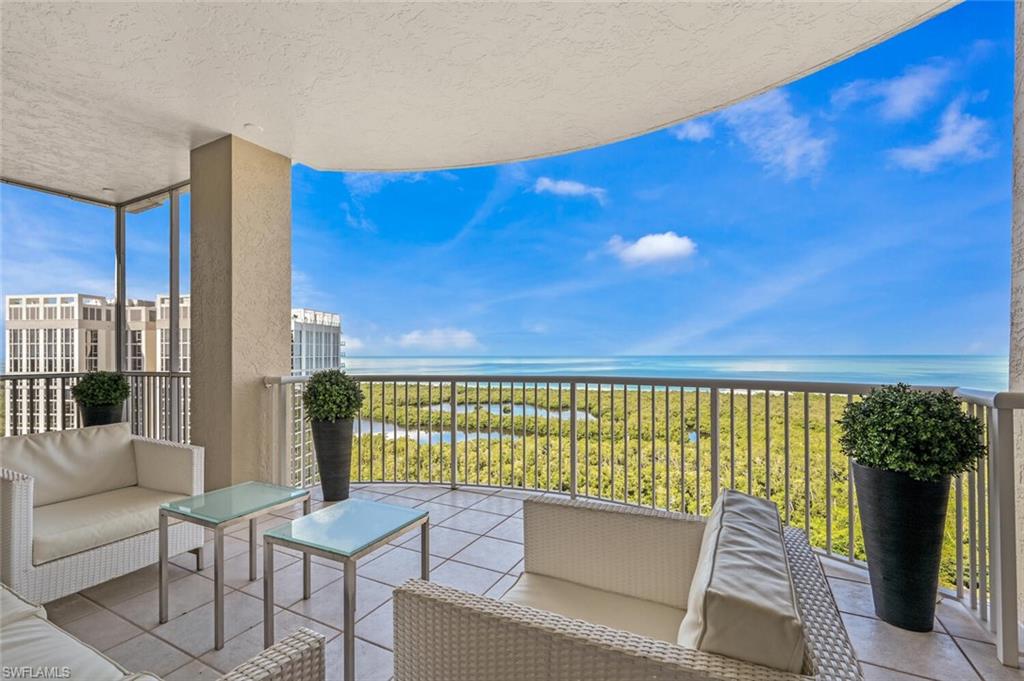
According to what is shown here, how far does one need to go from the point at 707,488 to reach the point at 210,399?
407cm

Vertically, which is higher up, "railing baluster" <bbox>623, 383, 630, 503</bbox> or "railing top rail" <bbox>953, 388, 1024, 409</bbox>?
"railing top rail" <bbox>953, 388, 1024, 409</bbox>

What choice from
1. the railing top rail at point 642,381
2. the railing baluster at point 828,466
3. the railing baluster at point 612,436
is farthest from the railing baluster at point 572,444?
the railing baluster at point 828,466

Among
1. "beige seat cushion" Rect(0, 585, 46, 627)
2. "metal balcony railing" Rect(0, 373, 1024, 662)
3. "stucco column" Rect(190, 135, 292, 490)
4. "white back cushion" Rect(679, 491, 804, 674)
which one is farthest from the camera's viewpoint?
"stucco column" Rect(190, 135, 292, 490)

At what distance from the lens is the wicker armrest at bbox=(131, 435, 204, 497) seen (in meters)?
2.56

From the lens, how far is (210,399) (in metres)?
3.76

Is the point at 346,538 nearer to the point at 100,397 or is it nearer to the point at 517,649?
the point at 517,649

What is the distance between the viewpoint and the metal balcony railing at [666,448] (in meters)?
2.02

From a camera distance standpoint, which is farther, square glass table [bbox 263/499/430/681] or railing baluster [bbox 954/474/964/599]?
railing baluster [bbox 954/474/964/599]

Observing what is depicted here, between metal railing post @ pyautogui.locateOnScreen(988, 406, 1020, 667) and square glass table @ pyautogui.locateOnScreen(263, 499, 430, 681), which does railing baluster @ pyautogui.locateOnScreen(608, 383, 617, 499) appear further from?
metal railing post @ pyautogui.locateOnScreen(988, 406, 1020, 667)

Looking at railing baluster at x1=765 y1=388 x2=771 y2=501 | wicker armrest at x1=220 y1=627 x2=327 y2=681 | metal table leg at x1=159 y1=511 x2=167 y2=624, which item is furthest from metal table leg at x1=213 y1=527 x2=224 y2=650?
railing baluster at x1=765 y1=388 x2=771 y2=501

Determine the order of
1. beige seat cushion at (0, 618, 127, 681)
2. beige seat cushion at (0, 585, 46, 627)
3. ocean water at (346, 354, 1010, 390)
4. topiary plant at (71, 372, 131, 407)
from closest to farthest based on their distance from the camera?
beige seat cushion at (0, 618, 127, 681)
beige seat cushion at (0, 585, 46, 627)
topiary plant at (71, 372, 131, 407)
ocean water at (346, 354, 1010, 390)

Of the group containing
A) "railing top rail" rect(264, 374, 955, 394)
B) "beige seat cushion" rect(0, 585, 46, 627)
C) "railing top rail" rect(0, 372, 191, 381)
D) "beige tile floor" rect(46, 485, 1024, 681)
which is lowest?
"beige tile floor" rect(46, 485, 1024, 681)

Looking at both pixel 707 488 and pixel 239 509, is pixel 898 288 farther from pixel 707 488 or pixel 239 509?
pixel 239 509

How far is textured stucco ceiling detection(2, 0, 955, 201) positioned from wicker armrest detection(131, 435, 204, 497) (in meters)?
2.35
